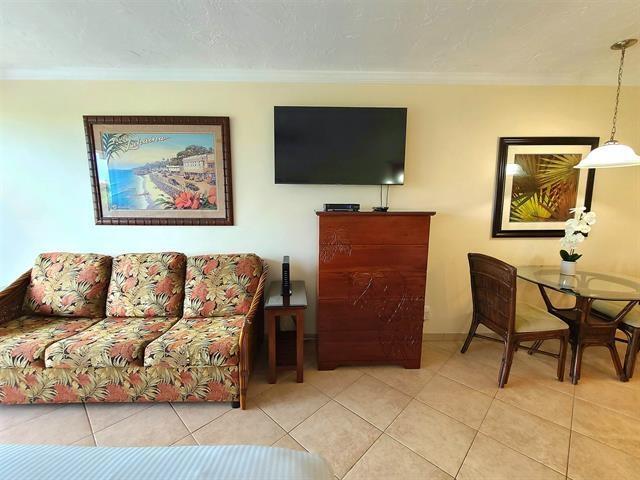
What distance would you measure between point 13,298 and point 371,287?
2.77m

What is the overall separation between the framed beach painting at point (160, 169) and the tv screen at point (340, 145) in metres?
0.53

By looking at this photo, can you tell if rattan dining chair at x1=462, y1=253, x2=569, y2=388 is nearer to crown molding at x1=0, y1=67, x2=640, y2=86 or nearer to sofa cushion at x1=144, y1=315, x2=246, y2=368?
crown molding at x1=0, y1=67, x2=640, y2=86

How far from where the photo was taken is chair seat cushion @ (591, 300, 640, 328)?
1.91 m

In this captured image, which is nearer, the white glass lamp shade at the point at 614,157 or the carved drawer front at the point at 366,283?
the white glass lamp shade at the point at 614,157

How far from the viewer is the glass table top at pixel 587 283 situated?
180 centimetres

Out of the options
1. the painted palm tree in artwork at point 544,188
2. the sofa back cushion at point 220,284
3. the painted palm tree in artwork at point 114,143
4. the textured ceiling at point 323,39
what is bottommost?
the sofa back cushion at point 220,284

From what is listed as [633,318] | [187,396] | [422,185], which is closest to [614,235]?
[633,318]

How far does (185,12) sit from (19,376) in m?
2.44

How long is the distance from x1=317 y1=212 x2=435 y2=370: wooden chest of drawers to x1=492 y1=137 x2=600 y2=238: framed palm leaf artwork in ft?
3.32

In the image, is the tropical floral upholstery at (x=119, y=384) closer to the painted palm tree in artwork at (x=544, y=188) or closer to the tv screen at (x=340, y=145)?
the tv screen at (x=340, y=145)

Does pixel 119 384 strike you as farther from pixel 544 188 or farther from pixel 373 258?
pixel 544 188

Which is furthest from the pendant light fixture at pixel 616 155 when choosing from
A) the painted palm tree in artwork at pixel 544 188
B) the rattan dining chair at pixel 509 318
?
the rattan dining chair at pixel 509 318

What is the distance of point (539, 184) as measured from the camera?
235 centimetres

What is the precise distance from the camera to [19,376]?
5.37 feet
